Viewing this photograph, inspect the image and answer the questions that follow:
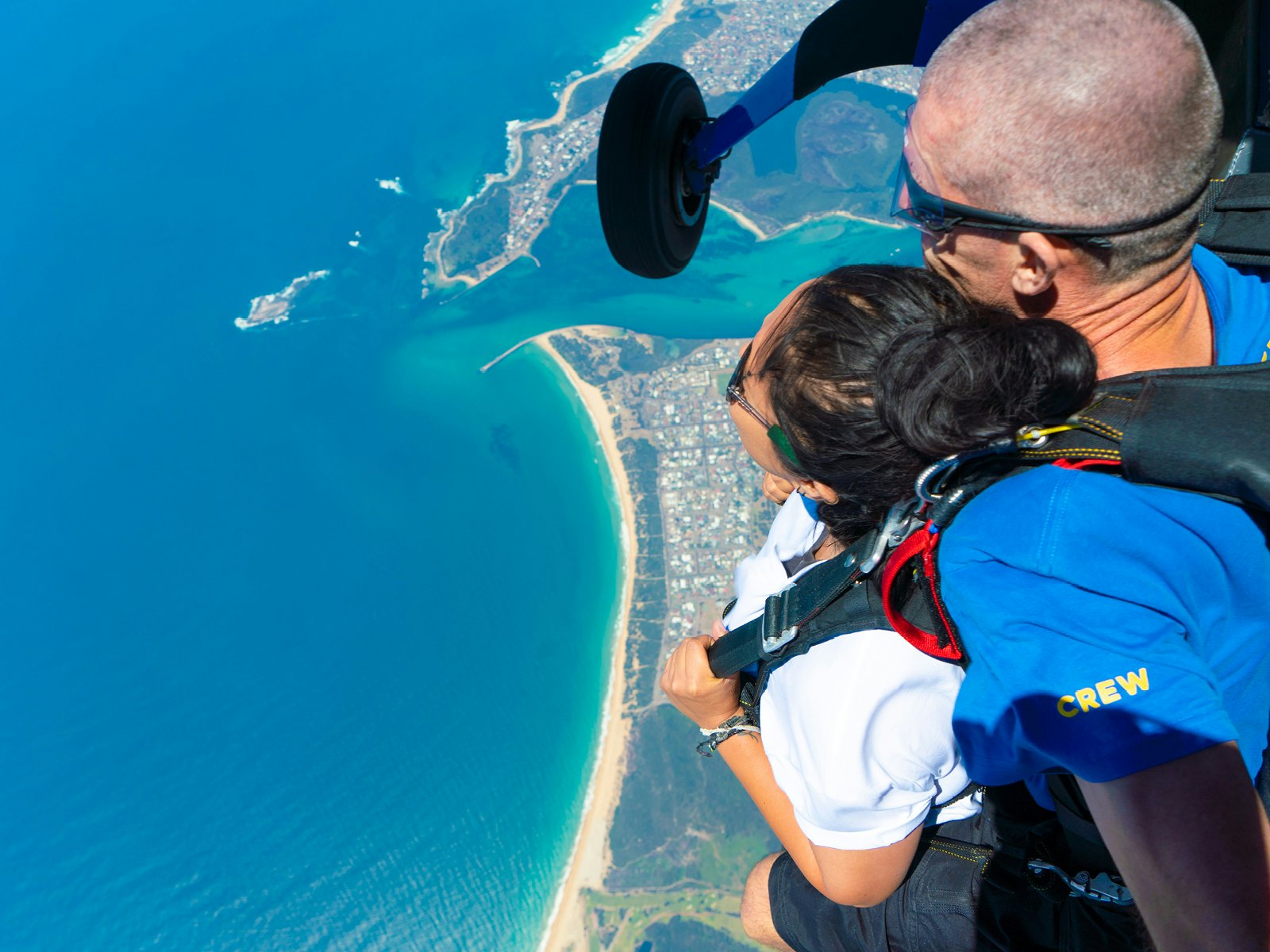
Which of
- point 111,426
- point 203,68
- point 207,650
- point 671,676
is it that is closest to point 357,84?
point 203,68

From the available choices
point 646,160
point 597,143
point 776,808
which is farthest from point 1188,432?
point 597,143

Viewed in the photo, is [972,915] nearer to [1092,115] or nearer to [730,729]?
[730,729]

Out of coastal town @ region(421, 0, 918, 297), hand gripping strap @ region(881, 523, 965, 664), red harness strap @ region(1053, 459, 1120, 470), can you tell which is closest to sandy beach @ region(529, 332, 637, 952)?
coastal town @ region(421, 0, 918, 297)

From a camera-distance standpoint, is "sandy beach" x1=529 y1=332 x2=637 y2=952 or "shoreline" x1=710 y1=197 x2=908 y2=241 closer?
"sandy beach" x1=529 y1=332 x2=637 y2=952

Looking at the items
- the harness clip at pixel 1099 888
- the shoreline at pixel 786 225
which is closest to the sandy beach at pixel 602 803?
the shoreline at pixel 786 225

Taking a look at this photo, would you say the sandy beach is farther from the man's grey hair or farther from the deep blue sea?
the man's grey hair

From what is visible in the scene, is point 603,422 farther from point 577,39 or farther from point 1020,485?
point 1020,485

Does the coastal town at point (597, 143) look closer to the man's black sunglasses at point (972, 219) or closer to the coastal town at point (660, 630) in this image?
the coastal town at point (660, 630)
